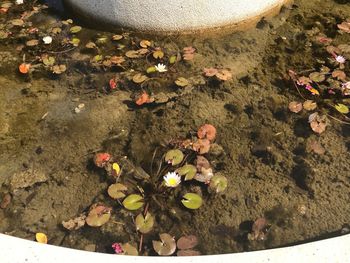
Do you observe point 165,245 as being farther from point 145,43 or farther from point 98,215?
point 145,43

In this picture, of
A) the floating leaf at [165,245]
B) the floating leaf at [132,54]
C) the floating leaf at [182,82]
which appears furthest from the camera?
the floating leaf at [132,54]

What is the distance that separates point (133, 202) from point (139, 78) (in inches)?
34.0

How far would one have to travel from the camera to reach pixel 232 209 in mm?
1875

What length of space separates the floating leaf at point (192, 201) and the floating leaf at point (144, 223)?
165 millimetres

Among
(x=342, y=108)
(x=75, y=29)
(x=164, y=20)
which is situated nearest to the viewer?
(x=342, y=108)

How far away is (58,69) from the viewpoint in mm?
2574

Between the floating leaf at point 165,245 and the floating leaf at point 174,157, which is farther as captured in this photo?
the floating leaf at point 174,157

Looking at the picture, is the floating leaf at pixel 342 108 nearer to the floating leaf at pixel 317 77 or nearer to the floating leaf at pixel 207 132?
the floating leaf at pixel 317 77

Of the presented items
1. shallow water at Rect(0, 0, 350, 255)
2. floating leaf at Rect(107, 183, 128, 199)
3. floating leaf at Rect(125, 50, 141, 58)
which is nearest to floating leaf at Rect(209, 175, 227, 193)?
shallow water at Rect(0, 0, 350, 255)

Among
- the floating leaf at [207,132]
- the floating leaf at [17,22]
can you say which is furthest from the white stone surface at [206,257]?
the floating leaf at [17,22]

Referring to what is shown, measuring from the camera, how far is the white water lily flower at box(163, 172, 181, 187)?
1938 millimetres

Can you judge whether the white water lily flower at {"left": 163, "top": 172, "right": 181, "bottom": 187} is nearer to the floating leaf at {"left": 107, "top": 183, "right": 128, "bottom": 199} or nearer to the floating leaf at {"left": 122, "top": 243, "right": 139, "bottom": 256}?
the floating leaf at {"left": 107, "top": 183, "right": 128, "bottom": 199}

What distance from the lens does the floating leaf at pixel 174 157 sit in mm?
2023

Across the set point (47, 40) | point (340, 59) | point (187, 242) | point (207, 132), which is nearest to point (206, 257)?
point (187, 242)
